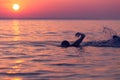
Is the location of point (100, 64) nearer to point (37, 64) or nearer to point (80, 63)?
point (80, 63)

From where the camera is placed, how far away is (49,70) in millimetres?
17922

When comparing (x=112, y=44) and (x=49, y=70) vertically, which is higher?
(x=112, y=44)

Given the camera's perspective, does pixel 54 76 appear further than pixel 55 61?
No

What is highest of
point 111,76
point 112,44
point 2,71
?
point 112,44

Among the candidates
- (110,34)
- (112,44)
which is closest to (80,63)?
(112,44)

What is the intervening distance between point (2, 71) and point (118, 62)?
726cm

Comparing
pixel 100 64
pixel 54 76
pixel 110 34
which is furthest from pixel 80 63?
pixel 110 34

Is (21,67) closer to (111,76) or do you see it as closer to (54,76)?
(54,76)

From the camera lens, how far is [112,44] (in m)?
34.3

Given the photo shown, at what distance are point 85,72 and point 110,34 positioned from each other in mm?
26116

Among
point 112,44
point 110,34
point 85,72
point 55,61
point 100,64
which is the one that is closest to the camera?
point 85,72

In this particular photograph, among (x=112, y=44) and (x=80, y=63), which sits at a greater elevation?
(x=112, y=44)

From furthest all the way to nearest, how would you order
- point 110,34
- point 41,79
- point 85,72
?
point 110,34 → point 85,72 → point 41,79

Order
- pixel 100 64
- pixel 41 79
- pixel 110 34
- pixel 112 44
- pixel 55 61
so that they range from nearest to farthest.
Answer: pixel 41 79 → pixel 100 64 → pixel 55 61 → pixel 112 44 → pixel 110 34
